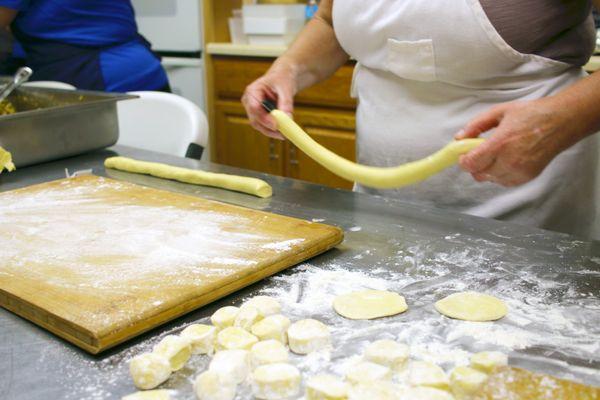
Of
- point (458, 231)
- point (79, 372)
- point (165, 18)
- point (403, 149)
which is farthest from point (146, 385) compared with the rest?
point (165, 18)

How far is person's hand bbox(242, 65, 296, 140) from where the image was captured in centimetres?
116

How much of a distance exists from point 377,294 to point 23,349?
1.18 feet

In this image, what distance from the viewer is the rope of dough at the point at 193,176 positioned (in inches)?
42.9

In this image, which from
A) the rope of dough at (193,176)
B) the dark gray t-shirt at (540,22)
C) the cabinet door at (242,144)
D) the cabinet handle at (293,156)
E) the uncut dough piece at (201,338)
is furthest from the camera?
the cabinet door at (242,144)

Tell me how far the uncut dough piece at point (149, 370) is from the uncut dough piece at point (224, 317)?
9cm

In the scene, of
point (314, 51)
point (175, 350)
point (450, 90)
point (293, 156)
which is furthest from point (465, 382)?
point (293, 156)

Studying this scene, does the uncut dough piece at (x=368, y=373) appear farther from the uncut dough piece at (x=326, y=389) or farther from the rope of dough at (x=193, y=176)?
the rope of dough at (x=193, y=176)

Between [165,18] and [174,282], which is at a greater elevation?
[165,18]

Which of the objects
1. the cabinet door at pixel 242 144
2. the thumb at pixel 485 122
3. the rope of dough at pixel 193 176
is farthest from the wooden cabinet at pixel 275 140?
the thumb at pixel 485 122

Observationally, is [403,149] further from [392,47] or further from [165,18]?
[165,18]

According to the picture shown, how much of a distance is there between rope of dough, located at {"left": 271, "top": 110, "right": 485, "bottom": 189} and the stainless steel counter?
0.07 meters

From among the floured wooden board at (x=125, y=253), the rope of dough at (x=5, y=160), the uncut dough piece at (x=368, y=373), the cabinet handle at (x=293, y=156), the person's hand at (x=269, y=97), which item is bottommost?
the cabinet handle at (x=293, y=156)

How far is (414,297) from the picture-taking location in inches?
28.3

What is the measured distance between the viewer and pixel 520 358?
23.3 inches
